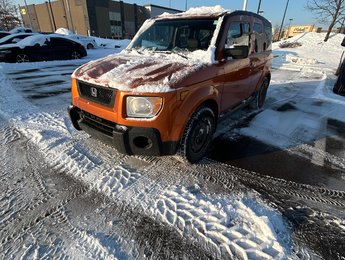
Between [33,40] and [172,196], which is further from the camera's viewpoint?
[33,40]

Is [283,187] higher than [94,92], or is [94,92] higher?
[94,92]

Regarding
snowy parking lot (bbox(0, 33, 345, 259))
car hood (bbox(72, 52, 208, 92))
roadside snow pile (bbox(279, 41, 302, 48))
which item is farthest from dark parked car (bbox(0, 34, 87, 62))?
roadside snow pile (bbox(279, 41, 302, 48))

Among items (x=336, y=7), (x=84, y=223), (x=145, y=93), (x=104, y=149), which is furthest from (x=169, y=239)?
(x=336, y=7)

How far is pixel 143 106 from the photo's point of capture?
257 centimetres

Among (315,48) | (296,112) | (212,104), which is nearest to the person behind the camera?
(212,104)

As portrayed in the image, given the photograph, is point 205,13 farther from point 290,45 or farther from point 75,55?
point 290,45

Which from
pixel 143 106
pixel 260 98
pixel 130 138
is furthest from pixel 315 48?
pixel 130 138

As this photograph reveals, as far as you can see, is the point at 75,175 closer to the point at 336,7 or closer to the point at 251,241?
the point at 251,241

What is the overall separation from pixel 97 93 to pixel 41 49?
11733mm

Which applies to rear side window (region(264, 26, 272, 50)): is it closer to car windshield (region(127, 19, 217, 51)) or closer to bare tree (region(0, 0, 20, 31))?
car windshield (region(127, 19, 217, 51))

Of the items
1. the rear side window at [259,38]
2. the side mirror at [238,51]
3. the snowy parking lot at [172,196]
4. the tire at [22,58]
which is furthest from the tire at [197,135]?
the tire at [22,58]

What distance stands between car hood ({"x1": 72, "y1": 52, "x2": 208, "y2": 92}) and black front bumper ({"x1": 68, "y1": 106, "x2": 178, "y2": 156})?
1.49 feet

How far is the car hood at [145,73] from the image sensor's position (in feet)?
8.27

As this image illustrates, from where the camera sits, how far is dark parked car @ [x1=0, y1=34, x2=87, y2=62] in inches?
448
